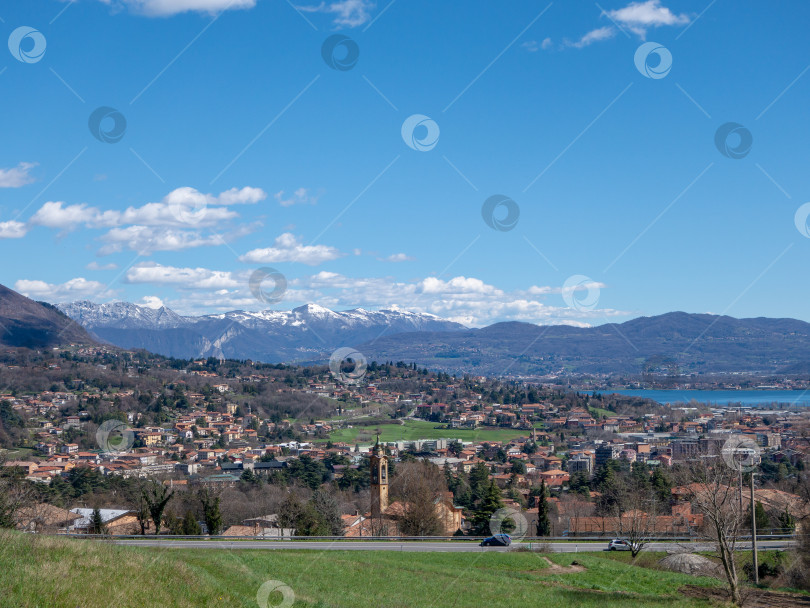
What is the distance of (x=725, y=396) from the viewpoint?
531ft

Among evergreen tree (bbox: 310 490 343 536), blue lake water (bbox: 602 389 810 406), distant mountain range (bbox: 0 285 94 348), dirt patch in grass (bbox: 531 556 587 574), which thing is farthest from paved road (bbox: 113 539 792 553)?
blue lake water (bbox: 602 389 810 406)

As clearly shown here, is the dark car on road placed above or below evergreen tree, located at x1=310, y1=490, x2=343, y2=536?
above

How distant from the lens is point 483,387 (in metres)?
145

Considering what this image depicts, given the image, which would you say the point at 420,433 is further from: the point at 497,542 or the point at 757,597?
the point at 757,597

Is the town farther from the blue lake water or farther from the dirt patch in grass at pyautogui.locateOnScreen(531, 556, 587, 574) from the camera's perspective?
the blue lake water

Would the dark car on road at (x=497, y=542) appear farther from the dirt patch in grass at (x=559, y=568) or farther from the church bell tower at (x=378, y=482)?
the church bell tower at (x=378, y=482)

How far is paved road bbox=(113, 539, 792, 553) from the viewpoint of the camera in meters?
20.4

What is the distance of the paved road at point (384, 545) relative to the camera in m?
20.4

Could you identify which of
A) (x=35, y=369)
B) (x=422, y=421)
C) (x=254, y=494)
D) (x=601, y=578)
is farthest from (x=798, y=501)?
(x=35, y=369)

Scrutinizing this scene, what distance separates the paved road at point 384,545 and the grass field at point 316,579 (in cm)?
185

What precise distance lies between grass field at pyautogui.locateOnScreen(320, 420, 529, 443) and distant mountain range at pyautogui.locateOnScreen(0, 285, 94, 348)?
71.5 metres

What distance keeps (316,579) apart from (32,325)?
5776 inches

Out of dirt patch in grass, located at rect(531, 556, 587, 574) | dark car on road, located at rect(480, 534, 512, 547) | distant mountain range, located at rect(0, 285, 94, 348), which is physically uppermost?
distant mountain range, located at rect(0, 285, 94, 348)

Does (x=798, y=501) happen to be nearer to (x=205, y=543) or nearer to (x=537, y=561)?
(x=537, y=561)
